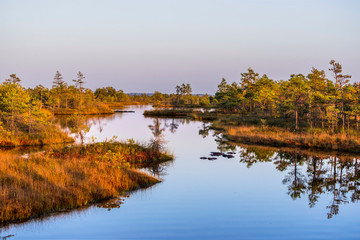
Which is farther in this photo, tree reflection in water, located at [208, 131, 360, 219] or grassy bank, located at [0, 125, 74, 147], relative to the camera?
grassy bank, located at [0, 125, 74, 147]

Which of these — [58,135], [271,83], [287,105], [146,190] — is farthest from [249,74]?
[146,190]

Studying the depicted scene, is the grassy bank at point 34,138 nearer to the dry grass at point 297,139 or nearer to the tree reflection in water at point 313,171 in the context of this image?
the tree reflection in water at point 313,171

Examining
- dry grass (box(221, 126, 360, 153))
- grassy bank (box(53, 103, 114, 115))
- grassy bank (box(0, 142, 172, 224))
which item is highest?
grassy bank (box(53, 103, 114, 115))

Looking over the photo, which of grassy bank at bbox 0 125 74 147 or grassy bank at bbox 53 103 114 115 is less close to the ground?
grassy bank at bbox 53 103 114 115

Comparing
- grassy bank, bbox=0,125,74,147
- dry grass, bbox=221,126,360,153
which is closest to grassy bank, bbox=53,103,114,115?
grassy bank, bbox=0,125,74,147

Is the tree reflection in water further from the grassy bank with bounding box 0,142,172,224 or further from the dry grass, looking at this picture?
the grassy bank with bounding box 0,142,172,224

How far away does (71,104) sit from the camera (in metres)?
102

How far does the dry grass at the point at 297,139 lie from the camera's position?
2898cm

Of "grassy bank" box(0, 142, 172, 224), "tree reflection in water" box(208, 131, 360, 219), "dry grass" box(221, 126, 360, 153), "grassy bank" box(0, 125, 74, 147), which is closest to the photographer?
"grassy bank" box(0, 142, 172, 224)

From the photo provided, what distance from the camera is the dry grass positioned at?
29.0 metres

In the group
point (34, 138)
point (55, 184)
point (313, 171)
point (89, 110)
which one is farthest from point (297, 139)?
point (89, 110)

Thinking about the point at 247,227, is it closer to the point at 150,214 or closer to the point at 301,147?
the point at 150,214

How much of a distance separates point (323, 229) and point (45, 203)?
1125 centimetres

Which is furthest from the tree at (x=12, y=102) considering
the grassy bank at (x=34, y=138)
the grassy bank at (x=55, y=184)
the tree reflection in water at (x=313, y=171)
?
the tree reflection in water at (x=313, y=171)
